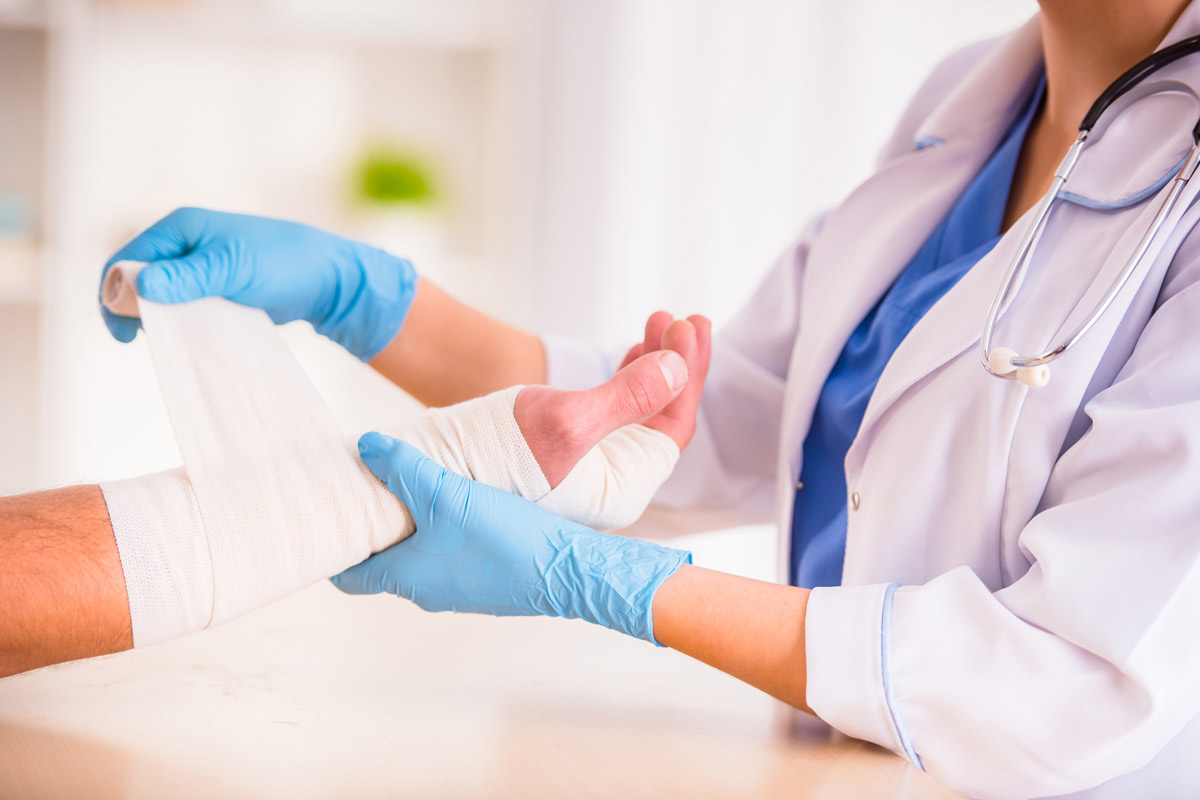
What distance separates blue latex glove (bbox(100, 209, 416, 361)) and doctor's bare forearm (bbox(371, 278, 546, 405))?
0.02 metres

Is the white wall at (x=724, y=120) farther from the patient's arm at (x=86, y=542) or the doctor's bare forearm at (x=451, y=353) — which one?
the patient's arm at (x=86, y=542)

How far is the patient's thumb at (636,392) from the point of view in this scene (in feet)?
2.38

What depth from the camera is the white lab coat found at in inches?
22.0

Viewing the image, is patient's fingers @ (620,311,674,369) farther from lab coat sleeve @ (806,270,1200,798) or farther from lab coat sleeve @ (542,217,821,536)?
lab coat sleeve @ (806,270,1200,798)

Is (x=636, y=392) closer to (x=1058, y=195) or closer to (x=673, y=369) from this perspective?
(x=673, y=369)

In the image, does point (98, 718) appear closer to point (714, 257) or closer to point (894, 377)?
point (894, 377)

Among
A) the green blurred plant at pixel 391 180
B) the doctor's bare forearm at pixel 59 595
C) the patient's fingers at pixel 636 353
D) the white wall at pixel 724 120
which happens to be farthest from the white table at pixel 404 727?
the green blurred plant at pixel 391 180

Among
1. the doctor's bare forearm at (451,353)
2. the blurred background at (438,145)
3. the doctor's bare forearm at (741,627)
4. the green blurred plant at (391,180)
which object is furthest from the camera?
the green blurred plant at (391,180)

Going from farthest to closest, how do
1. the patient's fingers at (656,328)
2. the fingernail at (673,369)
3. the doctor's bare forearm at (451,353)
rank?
the doctor's bare forearm at (451,353) → the patient's fingers at (656,328) → the fingernail at (673,369)

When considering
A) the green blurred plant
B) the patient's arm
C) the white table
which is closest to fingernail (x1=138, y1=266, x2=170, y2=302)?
the patient's arm

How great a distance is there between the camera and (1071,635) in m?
0.57

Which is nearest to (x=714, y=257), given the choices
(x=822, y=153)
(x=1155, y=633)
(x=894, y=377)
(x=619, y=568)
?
(x=822, y=153)

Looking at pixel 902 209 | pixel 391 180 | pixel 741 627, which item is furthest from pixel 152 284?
pixel 391 180

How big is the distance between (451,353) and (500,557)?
1.22 feet
